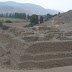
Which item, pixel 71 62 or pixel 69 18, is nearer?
pixel 71 62

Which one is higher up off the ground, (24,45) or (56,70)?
(24,45)

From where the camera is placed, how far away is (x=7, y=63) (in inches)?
736

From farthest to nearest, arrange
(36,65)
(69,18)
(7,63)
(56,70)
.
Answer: (69,18) < (7,63) < (36,65) < (56,70)

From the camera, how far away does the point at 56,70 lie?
1442 cm

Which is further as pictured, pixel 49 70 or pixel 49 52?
pixel 49 52

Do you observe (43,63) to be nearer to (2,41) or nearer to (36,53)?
(36,53)

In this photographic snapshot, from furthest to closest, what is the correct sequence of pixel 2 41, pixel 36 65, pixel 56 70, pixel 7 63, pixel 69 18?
pixel 69 18 < pixel 2 41 < pixel 7 63 < pixel 36 65 < pixel 56 70

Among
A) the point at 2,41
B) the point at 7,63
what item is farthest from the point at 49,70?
the point at 2,41

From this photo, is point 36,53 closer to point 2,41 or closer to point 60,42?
point 60,42

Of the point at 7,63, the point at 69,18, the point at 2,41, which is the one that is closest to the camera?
the point at 7,63

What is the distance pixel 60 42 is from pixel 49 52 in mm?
1092

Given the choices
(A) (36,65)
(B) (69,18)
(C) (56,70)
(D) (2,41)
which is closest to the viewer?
(C) (56,70)

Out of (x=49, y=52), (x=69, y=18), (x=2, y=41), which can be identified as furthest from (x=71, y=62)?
(x=69, y=18)

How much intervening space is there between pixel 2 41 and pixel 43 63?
1008 cm
